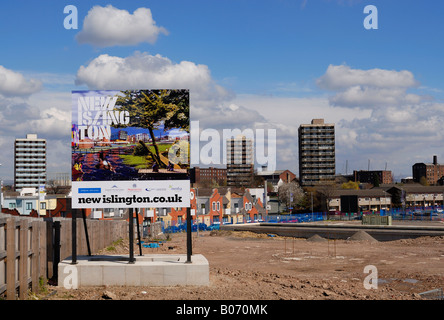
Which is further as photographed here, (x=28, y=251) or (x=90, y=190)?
(x=90, y=190)

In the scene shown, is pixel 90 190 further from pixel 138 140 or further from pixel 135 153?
pixel 138 140

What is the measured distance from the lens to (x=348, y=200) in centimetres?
8975

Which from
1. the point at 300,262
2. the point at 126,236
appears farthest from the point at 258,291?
the point at 126,236

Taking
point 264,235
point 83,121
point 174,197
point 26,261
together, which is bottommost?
point 264,235

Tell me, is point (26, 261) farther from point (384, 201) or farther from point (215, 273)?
point (384, 201)

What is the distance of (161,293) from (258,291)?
3.48m

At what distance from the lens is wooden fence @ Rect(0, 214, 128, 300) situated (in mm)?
13938

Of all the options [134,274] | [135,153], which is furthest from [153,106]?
[134,274]

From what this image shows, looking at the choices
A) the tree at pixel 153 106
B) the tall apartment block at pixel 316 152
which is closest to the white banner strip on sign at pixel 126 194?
the tree at pixel 153 106

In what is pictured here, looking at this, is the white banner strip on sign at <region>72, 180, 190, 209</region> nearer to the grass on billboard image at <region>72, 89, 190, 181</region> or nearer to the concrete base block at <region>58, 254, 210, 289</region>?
the grass on billboard image at <region>72, 89, 190, 181</region>

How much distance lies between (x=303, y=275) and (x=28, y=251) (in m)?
14.3

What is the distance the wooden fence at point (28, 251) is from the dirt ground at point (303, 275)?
0.91 meters

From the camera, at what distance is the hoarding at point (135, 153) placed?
19.0m

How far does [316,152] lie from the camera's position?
18912 centimetres
